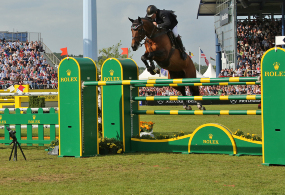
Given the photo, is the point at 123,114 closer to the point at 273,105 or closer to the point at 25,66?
the point at 273,105

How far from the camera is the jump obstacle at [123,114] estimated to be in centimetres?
554

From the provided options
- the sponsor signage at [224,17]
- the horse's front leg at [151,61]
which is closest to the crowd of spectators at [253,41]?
the sponsor signage at [224,17]

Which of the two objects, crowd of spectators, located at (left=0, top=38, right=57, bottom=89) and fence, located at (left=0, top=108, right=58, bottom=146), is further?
crowd of spectators, located at (left=0, top=38, right=57, bottom=89)

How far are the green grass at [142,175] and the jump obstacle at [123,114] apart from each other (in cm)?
25

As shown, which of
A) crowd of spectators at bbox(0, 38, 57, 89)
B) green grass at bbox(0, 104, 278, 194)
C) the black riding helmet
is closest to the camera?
green grass at bbox(0, 104, 278, 194)

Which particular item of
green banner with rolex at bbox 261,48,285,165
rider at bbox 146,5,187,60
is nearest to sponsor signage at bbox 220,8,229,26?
rider at bbox 146,5,187,60

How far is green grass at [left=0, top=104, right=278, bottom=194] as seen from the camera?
4.14 meters

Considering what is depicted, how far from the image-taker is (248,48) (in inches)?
1294

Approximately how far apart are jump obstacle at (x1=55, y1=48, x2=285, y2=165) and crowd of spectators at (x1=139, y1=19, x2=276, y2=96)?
69.9 ft

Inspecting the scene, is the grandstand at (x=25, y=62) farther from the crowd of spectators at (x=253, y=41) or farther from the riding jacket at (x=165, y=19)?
the riding jacket at (x=165, y=19)

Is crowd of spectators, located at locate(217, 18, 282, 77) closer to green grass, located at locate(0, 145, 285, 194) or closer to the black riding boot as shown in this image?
the black riding boot

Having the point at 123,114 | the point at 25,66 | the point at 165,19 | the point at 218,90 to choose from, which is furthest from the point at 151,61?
the point at 25,66

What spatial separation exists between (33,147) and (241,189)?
5524 mm

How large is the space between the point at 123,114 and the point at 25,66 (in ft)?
88.8
